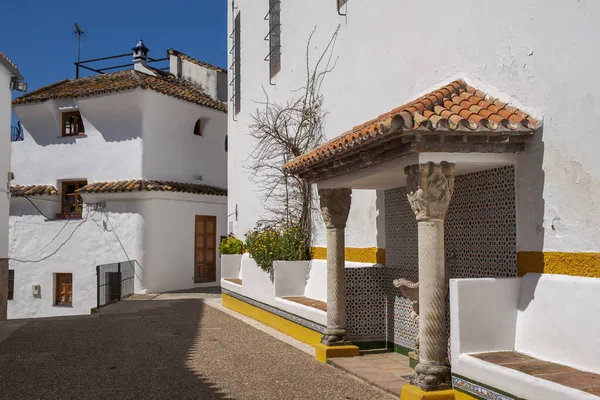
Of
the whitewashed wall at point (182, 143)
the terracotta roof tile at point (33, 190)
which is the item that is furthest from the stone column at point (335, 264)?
the terracotta roof tile at point (33, 190)

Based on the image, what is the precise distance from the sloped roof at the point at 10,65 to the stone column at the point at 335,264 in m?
11.6

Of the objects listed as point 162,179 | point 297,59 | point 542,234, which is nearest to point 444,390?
point 542,234

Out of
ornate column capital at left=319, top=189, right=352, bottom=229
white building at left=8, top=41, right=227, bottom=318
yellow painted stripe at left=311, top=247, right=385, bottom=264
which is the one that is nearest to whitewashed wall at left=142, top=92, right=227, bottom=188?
white building at left=8, top=41, right=227, bottom=318

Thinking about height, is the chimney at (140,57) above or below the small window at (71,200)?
above

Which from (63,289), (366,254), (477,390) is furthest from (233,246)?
(477,390)

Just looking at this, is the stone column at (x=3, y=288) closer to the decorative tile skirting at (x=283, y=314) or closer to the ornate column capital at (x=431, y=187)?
the decorative tile skirting at (x=283, y=314)

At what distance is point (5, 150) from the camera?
1634 cm

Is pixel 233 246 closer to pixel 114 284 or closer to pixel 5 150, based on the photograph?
pixel 114 284

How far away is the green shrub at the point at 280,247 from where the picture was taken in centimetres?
1093

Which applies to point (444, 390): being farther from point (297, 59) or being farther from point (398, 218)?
point (297, 59)

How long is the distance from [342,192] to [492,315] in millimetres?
3235

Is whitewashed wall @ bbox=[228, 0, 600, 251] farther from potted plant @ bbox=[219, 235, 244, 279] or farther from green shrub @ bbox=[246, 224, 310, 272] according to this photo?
potted plant @ bbox=[219, 235, 244, 279]

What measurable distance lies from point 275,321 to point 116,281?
26.0ft

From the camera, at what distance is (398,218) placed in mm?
8047
